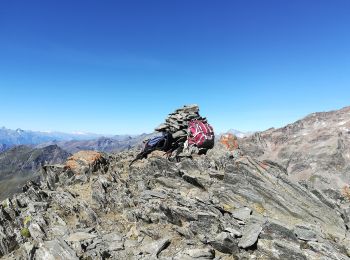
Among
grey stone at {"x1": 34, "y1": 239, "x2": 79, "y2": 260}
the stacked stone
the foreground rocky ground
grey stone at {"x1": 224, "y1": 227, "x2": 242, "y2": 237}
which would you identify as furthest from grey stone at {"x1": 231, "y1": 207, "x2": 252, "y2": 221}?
the stacked stone

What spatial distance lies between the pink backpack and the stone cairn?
148cm

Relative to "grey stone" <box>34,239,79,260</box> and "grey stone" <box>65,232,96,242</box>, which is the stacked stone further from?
"grey stone" <box>34,239,79,260</box>

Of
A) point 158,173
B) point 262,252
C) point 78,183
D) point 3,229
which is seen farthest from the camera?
point 78,183

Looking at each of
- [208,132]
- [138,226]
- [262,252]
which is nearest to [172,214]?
[138,226]

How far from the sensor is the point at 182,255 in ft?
68.2

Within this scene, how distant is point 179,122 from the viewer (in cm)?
4219

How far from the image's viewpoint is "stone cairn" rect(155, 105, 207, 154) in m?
39.9

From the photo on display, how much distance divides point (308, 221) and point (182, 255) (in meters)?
10.4

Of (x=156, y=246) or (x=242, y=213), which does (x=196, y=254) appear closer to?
(x=156, y=246)

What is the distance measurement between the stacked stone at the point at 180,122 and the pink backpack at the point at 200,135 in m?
1.49

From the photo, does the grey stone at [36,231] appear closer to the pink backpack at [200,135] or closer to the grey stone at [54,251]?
the grey stone at [54,251]

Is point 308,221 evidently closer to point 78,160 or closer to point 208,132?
point 208,132

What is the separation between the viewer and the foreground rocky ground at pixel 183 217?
21.2 m

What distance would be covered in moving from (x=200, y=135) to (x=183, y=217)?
1480cm
